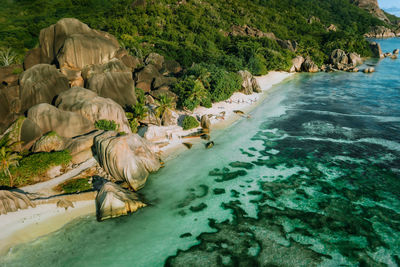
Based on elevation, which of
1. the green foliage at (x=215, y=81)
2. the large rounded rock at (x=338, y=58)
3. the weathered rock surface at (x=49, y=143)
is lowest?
the weathered rock surface at (x=49, y=143)

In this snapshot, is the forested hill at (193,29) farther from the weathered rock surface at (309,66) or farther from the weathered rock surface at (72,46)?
the weathered rock surface at (72,46)

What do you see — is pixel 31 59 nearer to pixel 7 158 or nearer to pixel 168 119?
pixel 7 158

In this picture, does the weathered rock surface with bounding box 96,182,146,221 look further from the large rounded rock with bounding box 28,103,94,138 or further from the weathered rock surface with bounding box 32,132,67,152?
the large rounded rock with bounding box 28,103,94,138

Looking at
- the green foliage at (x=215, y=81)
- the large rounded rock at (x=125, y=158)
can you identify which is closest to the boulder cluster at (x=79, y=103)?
the large rounded rock at (x=125, y=158)

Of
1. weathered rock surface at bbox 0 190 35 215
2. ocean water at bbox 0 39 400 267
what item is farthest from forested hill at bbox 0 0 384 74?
weathered rock surface at bbox 0 190 35 215

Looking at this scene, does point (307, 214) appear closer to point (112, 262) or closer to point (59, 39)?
point (112, 262)

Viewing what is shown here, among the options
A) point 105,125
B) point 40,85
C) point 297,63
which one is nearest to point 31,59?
point 40,85
